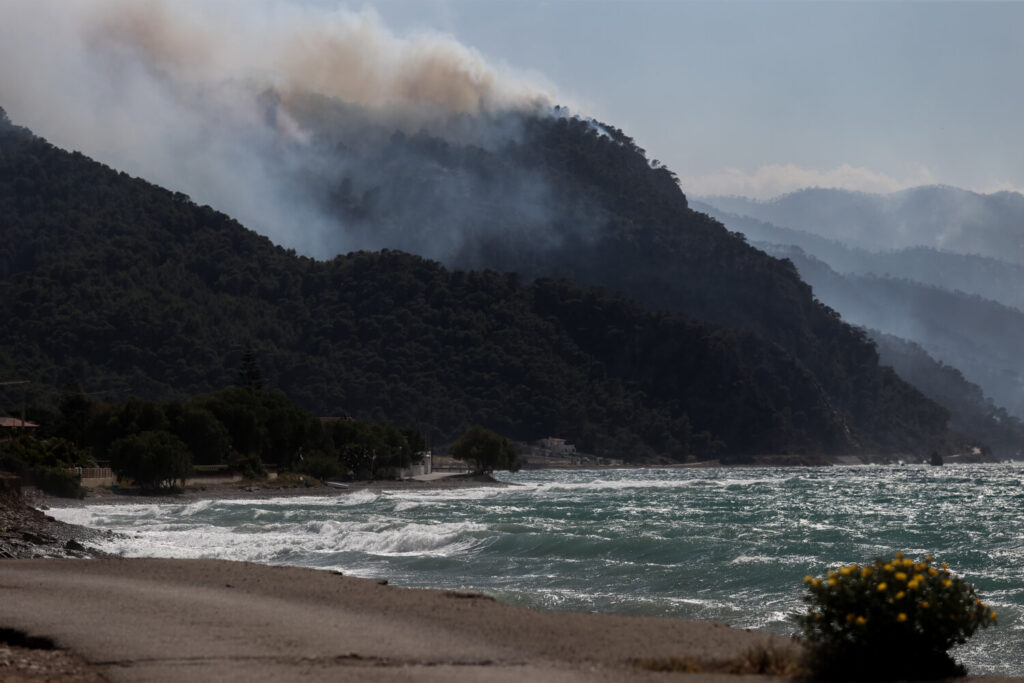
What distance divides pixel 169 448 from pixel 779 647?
6693cm

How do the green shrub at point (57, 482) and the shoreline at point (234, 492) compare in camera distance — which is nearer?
the shoreline at point (234, 492)

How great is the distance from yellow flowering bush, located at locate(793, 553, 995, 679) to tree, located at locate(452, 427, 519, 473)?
117 metres

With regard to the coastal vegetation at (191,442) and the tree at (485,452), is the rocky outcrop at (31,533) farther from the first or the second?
the tree at (485,452)

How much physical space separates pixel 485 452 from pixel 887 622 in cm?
11810

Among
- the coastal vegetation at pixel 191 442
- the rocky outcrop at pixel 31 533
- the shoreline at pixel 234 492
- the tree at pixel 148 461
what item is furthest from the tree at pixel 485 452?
the rocky outcrop at pixel 31 533

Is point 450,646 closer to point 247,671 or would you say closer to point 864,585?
point 247,671

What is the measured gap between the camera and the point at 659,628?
1416cm

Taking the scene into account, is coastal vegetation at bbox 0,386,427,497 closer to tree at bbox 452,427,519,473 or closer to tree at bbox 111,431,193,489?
tree at bbox 111,431,193,489

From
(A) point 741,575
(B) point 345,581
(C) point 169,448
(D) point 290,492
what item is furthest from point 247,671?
(D) point 290,492

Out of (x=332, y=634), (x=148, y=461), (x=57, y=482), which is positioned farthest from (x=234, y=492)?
(x=332, y=634)

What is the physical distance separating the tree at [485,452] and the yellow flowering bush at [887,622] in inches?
4621

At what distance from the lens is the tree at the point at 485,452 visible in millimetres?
128000

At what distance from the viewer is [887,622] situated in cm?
1056

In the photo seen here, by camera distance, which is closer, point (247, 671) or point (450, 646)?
point (247, 671)
